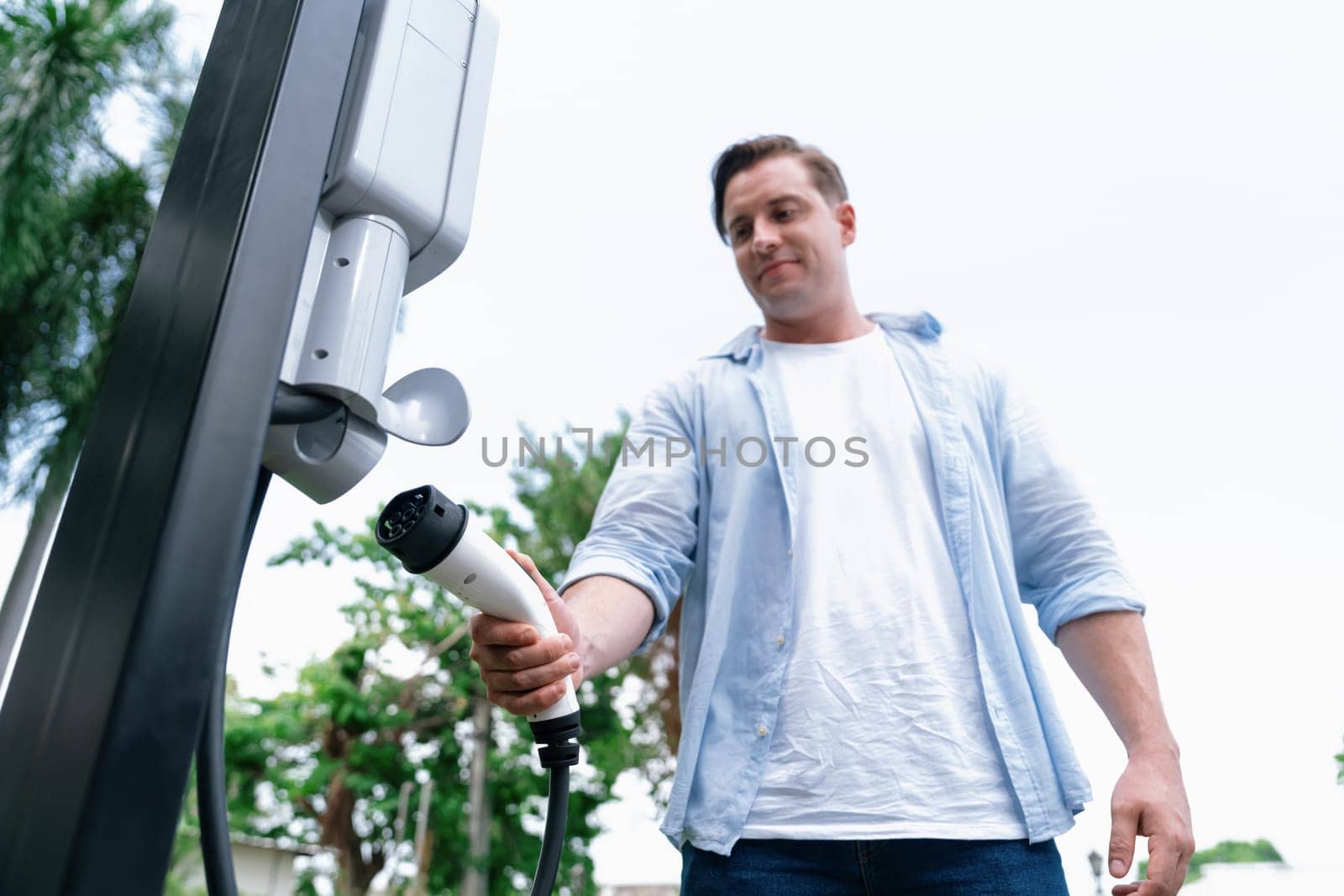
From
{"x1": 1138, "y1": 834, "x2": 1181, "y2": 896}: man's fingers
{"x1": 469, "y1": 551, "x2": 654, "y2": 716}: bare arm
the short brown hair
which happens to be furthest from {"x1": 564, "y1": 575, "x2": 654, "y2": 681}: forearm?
the short brown hair

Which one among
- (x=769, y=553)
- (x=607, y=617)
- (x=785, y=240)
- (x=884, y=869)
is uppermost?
(x=785, y=240)

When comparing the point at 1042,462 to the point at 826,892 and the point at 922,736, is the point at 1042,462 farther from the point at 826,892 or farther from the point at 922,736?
the point at 826,892

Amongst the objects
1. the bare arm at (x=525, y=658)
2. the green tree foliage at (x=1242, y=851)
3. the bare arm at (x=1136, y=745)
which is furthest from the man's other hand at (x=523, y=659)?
the green tree foliage at (x=1242, y=851)

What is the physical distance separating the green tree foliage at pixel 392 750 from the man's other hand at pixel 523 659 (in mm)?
9122

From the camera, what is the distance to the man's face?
1.45m

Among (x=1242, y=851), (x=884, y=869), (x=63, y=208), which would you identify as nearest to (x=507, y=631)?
(x=884, y=869)

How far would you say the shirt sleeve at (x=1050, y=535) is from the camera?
3.76 feet

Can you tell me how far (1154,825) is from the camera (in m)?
0.95

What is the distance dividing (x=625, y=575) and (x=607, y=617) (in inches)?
2.6

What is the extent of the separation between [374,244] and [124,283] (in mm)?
9674

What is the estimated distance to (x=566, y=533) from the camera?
934 centimetres

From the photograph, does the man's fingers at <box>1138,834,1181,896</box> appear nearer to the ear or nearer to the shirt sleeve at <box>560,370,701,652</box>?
the shirt sleeve at <box>560,370,701,652</box>

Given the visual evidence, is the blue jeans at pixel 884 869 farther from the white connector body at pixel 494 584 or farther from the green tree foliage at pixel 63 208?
the green tree foliage at pixel 63 208

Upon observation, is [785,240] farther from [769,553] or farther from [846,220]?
[769,553]
